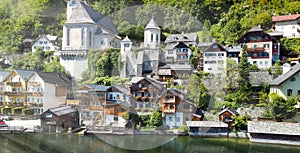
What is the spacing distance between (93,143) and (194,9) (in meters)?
15.8

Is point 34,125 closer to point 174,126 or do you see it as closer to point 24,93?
point 24,93

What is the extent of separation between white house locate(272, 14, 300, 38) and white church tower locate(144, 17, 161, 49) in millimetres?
7170

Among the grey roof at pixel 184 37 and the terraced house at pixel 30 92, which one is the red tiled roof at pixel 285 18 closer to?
the grey roof at pixel 184 37

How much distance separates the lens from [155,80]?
1277 centimetres

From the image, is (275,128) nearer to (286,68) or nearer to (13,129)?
(286,68)

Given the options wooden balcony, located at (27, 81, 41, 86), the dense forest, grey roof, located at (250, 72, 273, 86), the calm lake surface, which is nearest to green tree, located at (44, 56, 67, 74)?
wooden balcony, located at (27, 81, 41, 86)

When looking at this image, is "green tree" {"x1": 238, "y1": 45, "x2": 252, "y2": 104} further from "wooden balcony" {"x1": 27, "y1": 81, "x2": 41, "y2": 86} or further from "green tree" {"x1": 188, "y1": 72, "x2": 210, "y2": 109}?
"wooden balcony" {"x1": 27, "y1": 81, "x2": 41, "y2": 86}

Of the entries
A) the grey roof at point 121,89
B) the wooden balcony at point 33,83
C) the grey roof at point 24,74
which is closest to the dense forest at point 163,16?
the grey roof at point 121,89

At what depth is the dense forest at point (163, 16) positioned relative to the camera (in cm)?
1675

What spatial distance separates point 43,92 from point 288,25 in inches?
543

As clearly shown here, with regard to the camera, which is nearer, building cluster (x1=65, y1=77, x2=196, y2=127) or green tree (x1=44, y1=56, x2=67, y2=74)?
building cluster (x1=65, y1=77, x2=196, y2=127)

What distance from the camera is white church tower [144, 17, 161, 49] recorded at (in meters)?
14.8

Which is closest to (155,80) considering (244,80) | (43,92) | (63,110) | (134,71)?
(134,71)

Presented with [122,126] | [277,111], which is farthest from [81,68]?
[277,111]
